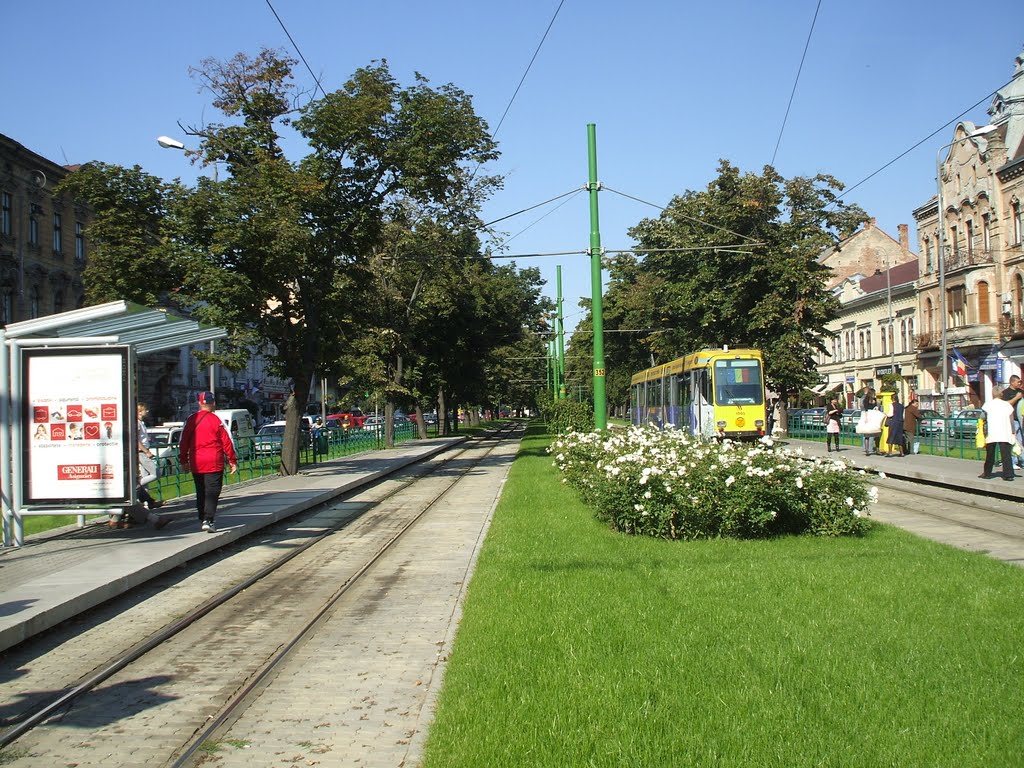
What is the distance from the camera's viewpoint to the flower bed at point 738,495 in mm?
11133

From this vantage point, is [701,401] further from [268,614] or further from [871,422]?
[268,614]

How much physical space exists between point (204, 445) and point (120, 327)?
1871 millimetres

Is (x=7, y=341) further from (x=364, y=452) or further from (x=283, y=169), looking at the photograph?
(x=364, y=452)

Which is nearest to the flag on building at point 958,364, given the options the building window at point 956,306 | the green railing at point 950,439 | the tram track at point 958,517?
the building window at point 956,306

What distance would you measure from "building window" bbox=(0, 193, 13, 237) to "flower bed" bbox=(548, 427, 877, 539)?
131 feet

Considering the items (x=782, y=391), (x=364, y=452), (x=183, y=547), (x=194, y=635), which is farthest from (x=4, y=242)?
(x=194, y=635)

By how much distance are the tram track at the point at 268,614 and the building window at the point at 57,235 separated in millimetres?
36750

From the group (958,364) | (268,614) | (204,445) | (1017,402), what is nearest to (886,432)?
(1017,402)

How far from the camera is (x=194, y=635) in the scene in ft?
26.0

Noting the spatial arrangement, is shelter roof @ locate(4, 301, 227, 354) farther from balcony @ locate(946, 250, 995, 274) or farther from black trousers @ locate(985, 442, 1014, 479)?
balcony @ locate(946, 250, 995, 274)

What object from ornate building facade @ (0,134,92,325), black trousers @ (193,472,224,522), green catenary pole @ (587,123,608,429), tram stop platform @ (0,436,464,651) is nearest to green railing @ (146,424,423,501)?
tram stop platform @ (0,436,464,651)

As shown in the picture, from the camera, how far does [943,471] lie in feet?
68.7

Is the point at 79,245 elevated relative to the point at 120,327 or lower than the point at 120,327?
elevated

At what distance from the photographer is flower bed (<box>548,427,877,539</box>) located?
36.5ft
